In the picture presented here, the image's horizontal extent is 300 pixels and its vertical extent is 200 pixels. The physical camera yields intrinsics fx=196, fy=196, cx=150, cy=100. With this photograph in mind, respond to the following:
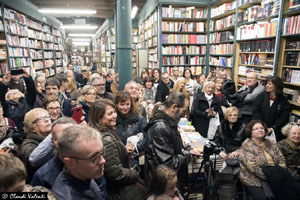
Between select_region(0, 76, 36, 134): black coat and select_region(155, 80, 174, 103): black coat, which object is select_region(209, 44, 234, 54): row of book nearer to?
select_region(155, 80, 174, 103): black coat

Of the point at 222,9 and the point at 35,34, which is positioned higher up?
the point at 222,9

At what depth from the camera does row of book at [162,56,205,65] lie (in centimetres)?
690

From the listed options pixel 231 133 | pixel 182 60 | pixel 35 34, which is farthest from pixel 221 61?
pixel 35 34

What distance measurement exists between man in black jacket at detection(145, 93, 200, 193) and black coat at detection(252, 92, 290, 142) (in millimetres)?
2126

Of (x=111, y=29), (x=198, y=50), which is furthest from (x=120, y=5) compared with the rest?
(x=111, y=29)

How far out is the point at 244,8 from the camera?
203 inches

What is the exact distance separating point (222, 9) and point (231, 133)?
4.43 m

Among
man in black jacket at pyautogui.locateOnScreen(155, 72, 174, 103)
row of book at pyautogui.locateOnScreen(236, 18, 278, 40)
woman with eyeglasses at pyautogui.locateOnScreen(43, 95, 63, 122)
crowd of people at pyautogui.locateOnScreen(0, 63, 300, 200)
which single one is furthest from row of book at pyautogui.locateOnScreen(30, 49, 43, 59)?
row of book at pyautogui.locateOnScreen(236, 18, 278, 40)

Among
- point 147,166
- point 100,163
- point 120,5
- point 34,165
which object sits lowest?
point 147,166

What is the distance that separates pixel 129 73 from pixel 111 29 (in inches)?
343

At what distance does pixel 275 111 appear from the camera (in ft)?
10.4

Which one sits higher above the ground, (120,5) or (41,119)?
(120,5)

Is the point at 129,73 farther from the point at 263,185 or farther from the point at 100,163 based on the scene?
the point at 100,163

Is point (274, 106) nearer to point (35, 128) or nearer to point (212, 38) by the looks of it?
point (35, 128)
